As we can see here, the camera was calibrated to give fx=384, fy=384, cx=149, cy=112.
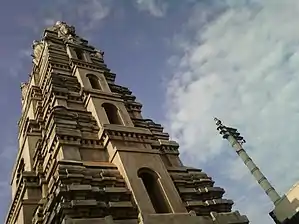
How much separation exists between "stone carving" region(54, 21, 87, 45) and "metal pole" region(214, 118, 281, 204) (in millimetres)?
18025

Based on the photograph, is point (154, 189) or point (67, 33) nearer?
point (154, 189)

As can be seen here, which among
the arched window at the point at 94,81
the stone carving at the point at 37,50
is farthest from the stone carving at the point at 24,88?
the arched window at the point at 94,81

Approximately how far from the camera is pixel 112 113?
20.1m

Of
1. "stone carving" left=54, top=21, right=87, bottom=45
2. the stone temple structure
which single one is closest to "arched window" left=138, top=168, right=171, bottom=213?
the stone temple structure

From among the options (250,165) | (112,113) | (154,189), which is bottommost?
(154,189)

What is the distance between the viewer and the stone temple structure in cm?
1370

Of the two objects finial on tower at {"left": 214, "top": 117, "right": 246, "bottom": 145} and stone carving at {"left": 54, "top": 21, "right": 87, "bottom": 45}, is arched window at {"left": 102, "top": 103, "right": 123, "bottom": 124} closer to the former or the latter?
stone carving at {"left": 54, "top": 21, "right": 87, "bottom": 45}

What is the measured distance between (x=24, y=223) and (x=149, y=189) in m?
6.14

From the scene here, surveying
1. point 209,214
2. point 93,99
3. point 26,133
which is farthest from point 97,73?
point 209,214

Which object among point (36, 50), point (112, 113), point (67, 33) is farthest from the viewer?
point (36, 50)

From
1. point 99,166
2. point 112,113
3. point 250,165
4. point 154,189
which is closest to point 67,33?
A: point 112,113

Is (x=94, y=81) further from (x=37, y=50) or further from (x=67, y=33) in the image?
(x=37, y=50)

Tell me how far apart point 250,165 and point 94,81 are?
18.6 metres

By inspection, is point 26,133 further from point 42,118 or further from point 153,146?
point 153,146
